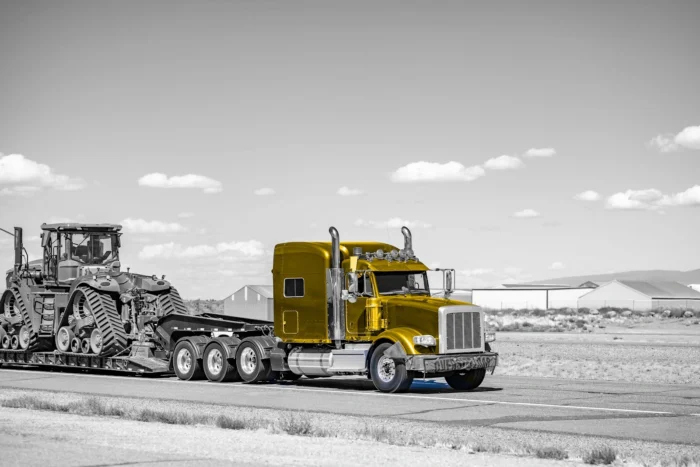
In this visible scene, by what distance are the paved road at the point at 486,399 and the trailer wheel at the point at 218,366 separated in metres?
0.57

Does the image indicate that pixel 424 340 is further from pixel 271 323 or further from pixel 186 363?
pixel 186 363

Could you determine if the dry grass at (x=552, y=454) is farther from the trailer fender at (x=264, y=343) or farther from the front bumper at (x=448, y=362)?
the trailer fender at (x=264, y=343)

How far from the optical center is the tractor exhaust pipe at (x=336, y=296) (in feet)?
73.0

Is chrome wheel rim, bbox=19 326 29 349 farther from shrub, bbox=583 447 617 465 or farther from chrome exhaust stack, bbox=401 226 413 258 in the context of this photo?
shrub, bbox=583 447 617 465

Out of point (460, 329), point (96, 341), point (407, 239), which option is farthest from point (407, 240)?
point (96, 341)

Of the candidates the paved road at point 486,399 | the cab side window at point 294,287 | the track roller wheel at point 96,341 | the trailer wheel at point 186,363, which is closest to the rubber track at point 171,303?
the track roller wheel at point 96,341

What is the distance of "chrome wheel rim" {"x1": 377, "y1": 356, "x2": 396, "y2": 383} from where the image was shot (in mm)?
21041

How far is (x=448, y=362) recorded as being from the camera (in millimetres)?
20703

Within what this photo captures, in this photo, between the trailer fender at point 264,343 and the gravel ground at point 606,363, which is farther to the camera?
the gravel ground at point 606,363

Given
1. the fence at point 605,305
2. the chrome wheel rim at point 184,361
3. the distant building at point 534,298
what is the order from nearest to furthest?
the chrome wheel rim at point 184,361
the fence at point 605,305
the distant building at point 534,298

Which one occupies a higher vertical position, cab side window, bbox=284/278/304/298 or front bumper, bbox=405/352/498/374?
cab side window, bbox=284/278/304/298

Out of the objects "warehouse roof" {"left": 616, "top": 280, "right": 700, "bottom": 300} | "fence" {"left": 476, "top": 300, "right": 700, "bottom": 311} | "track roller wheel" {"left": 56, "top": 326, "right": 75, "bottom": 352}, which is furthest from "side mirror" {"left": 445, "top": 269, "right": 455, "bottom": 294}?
"warehouse roof" {"left": 616, "top": 280, "right": 700, "bottom": 300}

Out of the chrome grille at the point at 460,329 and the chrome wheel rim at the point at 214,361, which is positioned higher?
the chrome grille at the point at 460,329

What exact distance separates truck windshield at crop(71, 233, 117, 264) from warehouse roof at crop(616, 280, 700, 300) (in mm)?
106241
